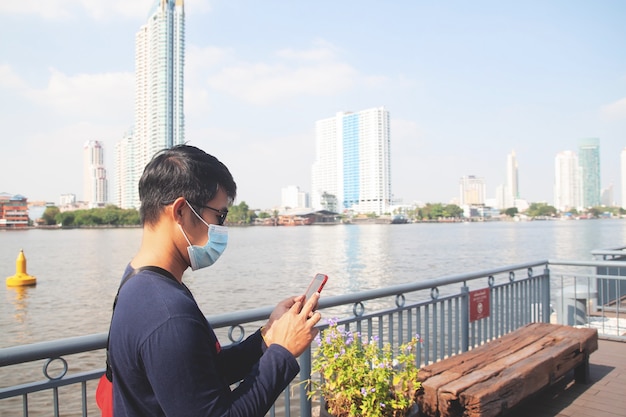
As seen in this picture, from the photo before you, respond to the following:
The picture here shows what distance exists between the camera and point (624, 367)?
605 centimetres

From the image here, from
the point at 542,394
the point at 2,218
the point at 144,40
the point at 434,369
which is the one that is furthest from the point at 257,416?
the point at 144,40

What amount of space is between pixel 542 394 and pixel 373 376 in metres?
2.85

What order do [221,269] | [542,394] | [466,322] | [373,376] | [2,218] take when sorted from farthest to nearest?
[2,218], [221,269], [466,322], [542,394], [373,376]

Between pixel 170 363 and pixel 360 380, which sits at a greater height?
pixel 170 363

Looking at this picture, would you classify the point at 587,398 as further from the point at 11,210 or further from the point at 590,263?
the point at 11,210

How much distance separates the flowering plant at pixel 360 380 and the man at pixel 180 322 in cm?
150

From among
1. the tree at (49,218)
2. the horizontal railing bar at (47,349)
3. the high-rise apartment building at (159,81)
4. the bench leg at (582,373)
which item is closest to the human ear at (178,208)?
the horizontal railing bar at (47,349)

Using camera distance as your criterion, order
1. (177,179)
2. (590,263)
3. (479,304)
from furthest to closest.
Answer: (590,263) → (479,304) → (177,179)

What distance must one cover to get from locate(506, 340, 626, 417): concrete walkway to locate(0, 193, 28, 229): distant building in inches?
6100

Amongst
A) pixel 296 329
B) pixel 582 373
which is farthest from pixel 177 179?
pixel 582 373

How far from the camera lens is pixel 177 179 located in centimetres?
162

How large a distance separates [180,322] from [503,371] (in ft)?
11.1

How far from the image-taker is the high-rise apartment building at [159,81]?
15162 cm

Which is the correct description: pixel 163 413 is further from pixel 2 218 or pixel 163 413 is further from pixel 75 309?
pixel 2 218
